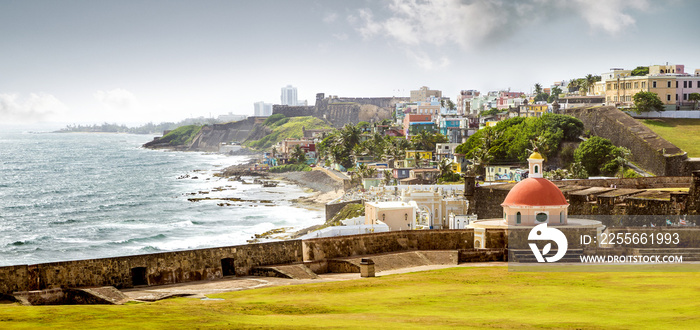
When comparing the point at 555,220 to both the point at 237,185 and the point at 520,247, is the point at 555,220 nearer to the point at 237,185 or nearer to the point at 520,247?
the point at 520,247

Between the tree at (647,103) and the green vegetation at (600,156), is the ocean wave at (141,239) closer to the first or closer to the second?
the green vegetation at (600,156)

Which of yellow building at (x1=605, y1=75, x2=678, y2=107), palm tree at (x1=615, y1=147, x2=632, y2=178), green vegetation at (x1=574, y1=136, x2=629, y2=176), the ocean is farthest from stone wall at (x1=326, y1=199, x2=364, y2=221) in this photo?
yellow building at (x1=605, y1=75, x2=678, y2=107)

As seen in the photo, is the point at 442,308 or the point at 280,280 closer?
the point at 442,308

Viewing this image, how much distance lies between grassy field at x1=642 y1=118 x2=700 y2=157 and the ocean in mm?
34116

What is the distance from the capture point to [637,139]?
233 feet

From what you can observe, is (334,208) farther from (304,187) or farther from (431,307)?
(431,307)

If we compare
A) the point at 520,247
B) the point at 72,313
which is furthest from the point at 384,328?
the point at 520,247

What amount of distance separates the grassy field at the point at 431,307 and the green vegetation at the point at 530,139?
57374 millimetres

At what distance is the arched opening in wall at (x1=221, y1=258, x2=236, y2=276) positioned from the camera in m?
23.9

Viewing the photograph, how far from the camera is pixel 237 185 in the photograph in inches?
4397

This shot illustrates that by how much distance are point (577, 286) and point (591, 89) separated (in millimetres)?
94013

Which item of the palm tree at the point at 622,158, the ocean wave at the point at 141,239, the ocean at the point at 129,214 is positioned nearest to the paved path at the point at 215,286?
the ocean at the point at 129,214

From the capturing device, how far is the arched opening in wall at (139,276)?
72.3 feet

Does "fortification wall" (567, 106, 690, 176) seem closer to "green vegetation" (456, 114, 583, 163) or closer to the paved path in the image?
"green vegetation" (456, 114, 583, 163)
